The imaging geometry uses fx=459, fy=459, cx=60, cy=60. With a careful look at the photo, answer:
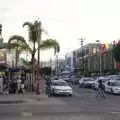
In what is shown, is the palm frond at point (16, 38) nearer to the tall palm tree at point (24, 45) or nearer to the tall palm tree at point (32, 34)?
the tall palm tree at point (24, 45)

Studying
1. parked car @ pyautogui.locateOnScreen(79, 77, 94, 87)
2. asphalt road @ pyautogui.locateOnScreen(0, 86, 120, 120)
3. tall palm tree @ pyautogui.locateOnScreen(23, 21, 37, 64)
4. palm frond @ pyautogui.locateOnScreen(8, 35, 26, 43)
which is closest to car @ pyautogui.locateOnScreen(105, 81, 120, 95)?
tall palm tree @ pyautogui.locateOnScreen(23, 21, 37, 64)

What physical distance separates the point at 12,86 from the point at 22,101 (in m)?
11.0

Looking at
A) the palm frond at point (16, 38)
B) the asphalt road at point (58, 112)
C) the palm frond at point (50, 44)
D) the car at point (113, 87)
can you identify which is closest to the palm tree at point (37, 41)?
the palm frond at point (50, 44)

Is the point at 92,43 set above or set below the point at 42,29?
above

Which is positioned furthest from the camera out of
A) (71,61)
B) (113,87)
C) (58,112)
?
(71,61)

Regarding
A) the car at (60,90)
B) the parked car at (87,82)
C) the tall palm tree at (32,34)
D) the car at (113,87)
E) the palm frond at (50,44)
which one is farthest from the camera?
the parked car at (87,82)

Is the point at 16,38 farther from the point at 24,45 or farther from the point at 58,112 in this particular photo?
the point at 58,112

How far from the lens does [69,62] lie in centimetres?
19100

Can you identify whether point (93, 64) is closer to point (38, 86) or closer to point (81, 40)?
point (81, 40)

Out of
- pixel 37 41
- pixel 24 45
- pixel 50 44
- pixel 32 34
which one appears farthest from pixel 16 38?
pixel 50 44

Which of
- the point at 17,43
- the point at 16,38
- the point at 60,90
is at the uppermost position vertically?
the point at 16,38

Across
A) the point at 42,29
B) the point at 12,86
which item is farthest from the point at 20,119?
the point at 42,29

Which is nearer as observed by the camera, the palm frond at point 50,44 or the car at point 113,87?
the palm frond at point 50,44

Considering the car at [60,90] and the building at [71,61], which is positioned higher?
the building at [71,61]
